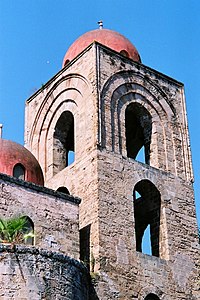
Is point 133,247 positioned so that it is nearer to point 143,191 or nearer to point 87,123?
point 143,191

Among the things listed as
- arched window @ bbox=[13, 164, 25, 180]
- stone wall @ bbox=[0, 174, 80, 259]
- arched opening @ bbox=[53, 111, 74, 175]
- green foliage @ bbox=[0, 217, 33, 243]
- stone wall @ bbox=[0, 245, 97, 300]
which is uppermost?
arched opening @ bbox=[53, 111, 74, 175]

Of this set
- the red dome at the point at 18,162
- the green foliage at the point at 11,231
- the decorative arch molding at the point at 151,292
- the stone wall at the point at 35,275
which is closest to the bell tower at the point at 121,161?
the decorative arch molding at the point at 151,292

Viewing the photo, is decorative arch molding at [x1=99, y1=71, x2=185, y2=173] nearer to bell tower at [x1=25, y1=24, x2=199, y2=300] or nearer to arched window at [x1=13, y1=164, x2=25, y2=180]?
bell tower at [x1=25, y1=24, x2=199, y2=300]

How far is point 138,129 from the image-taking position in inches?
965

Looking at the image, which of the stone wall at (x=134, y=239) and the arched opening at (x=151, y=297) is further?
the arched opening at (x=151, y=297)

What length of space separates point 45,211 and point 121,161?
3.56 m

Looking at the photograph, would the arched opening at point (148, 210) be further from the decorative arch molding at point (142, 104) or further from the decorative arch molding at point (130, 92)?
the decorative arch molding at point (130, 92)

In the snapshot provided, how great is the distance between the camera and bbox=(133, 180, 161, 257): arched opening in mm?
21578

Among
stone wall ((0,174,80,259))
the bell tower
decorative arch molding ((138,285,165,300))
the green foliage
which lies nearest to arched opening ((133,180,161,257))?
the bell tower

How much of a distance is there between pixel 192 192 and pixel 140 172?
230 centimetres

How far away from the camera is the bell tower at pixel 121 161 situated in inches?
778

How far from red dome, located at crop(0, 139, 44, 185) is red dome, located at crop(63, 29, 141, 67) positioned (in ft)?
17.0

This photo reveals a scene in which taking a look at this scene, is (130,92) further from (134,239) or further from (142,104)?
(134,239)

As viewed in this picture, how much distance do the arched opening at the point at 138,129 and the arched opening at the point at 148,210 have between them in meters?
1.30
